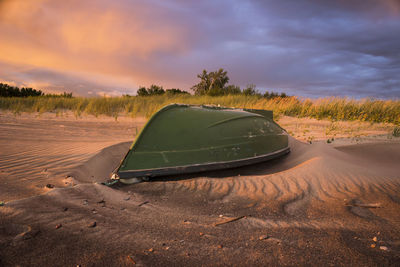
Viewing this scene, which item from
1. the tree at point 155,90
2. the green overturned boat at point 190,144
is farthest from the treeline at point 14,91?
the green overturned boat at point 190,144

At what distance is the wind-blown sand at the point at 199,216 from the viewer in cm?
157

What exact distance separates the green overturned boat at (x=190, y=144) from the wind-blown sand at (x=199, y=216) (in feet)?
0.66

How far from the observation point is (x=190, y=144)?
130 inches

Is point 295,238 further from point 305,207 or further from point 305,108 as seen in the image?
point 305,108

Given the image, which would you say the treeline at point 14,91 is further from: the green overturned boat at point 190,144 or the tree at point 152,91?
the green overturned boat at point 190,144

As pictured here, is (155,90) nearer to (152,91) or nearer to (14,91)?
(152,91)

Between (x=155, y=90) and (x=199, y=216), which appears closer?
(x=199, y=216)

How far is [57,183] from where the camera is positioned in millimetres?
3002

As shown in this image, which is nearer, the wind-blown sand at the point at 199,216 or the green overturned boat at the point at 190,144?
the wind-blown sand at the point at 199,216

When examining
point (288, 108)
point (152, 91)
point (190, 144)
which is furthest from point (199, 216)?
point (152, 91)

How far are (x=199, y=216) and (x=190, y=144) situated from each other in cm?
123

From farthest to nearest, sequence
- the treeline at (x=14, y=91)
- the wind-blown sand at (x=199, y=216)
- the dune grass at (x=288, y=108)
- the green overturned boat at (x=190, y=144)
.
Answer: the treeline at (x=14, y=91), the dune grass at (x=288, y=108), the green overturned boat at (x=190, y=144), the wind-blown sand at (x=199, y=216)

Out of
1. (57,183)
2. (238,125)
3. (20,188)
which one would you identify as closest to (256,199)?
(238,125)

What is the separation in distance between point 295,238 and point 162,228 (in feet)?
3.47
